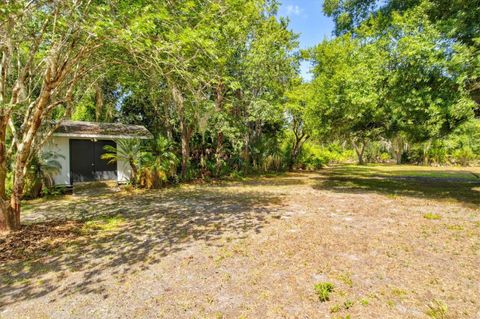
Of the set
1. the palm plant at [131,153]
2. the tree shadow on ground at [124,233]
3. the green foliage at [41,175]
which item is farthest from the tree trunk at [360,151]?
the green foliage at [41,175]

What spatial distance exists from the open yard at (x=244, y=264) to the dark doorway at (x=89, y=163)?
188 inches

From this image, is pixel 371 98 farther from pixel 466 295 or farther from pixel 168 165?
pixel 168 165

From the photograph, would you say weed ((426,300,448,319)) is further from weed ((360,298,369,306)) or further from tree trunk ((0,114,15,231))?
tree trunk ((0,114,15,231))

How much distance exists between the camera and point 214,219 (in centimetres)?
642

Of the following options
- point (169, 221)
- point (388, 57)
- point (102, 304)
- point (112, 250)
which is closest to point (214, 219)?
point (169, 221)

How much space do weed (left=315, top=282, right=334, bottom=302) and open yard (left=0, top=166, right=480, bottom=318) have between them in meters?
0.02

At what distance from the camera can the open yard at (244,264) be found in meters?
2.79

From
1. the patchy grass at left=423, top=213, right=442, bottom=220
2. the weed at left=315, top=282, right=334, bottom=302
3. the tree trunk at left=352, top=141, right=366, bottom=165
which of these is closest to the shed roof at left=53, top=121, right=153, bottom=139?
the weed at left=315, top=282, right=334, bottom=302

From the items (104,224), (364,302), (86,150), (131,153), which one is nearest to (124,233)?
(104,224)

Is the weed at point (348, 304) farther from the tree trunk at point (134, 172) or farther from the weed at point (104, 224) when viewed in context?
the tree trunk at point (134, 172)

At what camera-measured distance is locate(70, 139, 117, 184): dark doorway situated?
1177 centimetres

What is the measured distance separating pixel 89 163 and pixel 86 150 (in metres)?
0.63

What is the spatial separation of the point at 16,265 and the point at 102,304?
7.12 feet

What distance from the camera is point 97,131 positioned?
12148 millimetres
